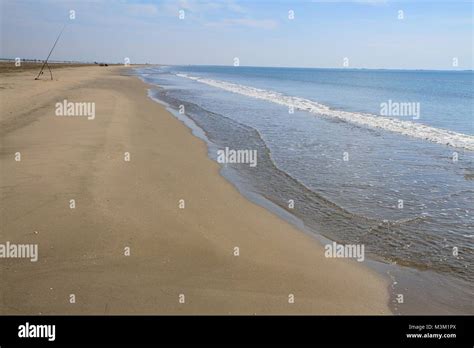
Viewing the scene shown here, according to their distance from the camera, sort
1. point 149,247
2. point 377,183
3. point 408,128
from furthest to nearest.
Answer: point 408,128 → point 377,183 → point 149,247

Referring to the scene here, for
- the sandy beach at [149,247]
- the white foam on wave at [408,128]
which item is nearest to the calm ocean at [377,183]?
the white foam on wave at [408,128]

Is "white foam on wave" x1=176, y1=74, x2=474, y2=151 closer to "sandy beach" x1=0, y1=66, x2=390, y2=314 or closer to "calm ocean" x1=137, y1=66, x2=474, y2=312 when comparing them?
"calm ocean" x1=137, y1=66, x2=474, y2=312

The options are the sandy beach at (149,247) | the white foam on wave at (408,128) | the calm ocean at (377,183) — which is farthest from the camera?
the white foam on wave at (408,128)

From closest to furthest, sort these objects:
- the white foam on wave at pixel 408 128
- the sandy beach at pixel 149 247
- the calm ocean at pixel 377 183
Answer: the sandy beach at pixel 149 247
the calm ocean at pixel 377 183
the white foam on wave at pixel 408 128

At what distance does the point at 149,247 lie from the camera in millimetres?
6547

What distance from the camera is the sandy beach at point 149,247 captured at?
5188 mm

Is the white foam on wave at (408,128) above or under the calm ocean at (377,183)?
above

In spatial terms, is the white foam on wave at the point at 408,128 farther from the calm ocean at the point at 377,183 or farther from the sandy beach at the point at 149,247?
the sandy beach at the point at 149,247

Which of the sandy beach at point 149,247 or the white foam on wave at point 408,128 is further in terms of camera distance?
the white foam on wave at point 408,128

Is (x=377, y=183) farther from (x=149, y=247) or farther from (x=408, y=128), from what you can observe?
(x=408, y=128)

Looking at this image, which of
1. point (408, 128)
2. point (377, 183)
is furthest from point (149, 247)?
point (408, 128)
